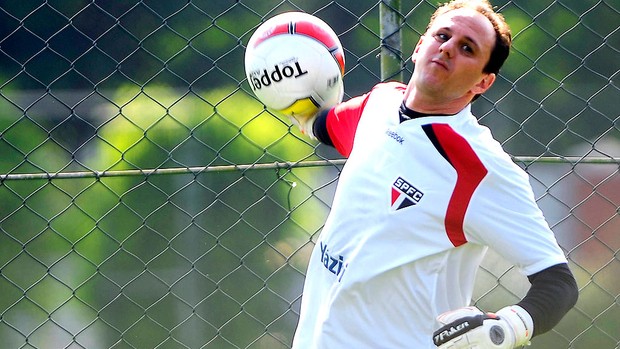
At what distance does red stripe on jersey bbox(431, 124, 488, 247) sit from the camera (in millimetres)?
2054

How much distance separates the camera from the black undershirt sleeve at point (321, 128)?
2.56 meters

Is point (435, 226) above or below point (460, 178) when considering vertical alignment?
below

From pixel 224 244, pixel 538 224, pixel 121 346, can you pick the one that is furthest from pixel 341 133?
pixel 121 346

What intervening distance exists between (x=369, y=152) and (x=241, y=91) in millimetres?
1333

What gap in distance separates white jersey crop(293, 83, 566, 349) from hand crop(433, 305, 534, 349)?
0.44 ft

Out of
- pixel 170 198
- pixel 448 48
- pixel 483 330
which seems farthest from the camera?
pixel 170 198

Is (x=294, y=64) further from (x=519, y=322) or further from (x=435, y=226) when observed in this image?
(x=519, y=322)

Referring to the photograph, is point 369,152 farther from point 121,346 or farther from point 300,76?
point 121,346

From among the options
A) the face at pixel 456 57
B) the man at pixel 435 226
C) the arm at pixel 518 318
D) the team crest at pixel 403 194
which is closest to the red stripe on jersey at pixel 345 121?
the man at pixel 435 226

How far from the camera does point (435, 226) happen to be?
209cm

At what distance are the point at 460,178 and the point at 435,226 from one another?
0.39 feet

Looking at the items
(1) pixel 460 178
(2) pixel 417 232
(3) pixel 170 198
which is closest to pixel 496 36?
(1) pixel 460 178

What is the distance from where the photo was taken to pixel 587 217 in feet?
12.5

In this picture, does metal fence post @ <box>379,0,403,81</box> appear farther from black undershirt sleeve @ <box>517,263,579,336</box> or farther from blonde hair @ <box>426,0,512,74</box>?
black undershirt sleeve @ <box>517,263,579,336</box>
